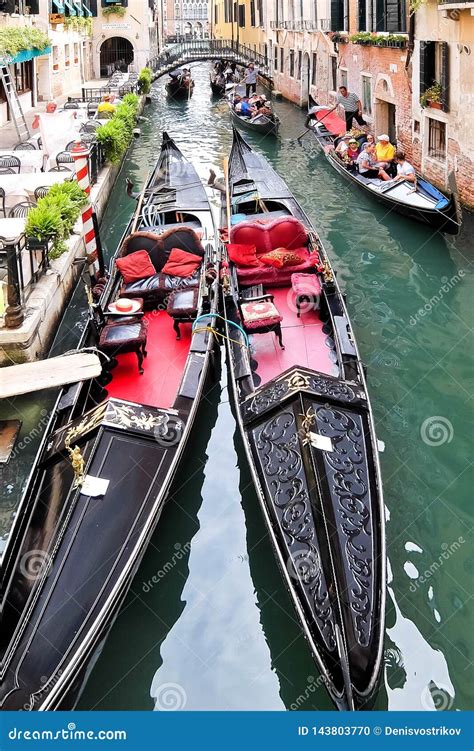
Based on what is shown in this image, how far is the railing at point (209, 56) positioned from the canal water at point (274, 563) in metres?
22.1

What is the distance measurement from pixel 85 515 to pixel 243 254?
3285 mm

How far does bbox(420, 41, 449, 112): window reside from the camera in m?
8.95

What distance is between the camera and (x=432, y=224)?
26.5 ft

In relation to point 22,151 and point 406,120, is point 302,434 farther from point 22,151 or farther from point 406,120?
point 406,120

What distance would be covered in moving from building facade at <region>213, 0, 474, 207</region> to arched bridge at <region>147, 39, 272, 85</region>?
7.61 m

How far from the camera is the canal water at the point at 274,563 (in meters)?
3.07

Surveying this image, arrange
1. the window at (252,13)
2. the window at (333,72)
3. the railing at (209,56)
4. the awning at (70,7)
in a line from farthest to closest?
1. the window at (252,13)
2. the railing at (209,56)
3. the awning at (70,7)
4. the window at (333,72)

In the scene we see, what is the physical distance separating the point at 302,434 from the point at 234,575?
2.67 ft

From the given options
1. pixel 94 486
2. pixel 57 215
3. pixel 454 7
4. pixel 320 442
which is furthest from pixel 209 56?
pixel 94 486

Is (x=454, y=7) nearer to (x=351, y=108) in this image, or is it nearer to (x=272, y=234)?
(x=272, y=234)

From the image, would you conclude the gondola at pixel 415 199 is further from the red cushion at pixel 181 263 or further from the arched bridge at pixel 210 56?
the arched bridge at pixel 210 56

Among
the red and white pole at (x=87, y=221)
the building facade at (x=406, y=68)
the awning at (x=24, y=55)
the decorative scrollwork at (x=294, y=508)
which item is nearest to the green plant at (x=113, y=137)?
the awning at (x=24, y=55)

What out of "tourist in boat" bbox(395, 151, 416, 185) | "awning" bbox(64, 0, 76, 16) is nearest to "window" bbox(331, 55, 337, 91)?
"awning" bbox(64, 0, 76, 16)
